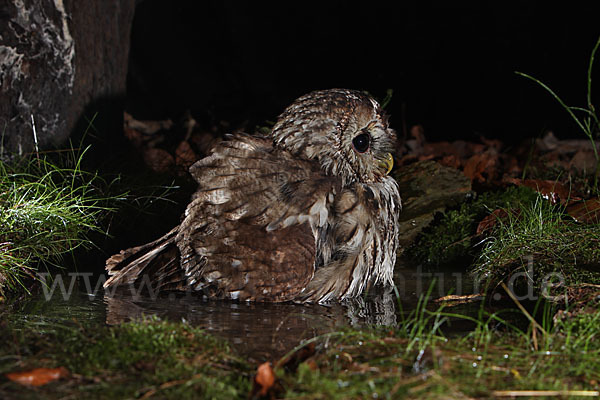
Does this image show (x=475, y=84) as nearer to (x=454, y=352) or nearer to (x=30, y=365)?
(x=454, y=352)

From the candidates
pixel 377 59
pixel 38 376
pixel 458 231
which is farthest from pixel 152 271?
pixel 377 59

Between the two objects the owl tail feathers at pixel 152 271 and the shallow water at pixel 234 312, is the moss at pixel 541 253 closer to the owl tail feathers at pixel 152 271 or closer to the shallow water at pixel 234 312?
the shallow water at pixel 234 312

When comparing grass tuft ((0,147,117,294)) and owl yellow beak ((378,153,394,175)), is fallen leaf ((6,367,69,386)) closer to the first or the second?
grass tuft ((0,147,117,294))

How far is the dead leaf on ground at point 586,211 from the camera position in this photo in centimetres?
456

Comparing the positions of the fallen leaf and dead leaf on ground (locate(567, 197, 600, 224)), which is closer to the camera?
the fallen leaf

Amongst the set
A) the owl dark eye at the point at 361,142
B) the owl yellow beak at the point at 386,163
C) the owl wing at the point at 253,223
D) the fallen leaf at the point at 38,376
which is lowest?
the fallen leaf at the point at 38,376

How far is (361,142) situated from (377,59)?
4.54 m

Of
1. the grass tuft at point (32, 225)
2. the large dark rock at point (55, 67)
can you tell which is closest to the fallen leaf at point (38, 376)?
the grass tuft at point (32, 225)

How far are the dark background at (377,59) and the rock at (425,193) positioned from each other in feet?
5.42

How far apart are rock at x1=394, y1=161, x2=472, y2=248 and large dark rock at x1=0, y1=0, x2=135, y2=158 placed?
289cm

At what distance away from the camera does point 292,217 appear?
3.64 m

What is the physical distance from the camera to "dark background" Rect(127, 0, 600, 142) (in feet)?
24.0

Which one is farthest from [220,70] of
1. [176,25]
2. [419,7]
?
[419,7]

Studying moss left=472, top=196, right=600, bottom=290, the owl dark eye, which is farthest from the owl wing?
moss left=472, top=196, right=600, bottom=290
